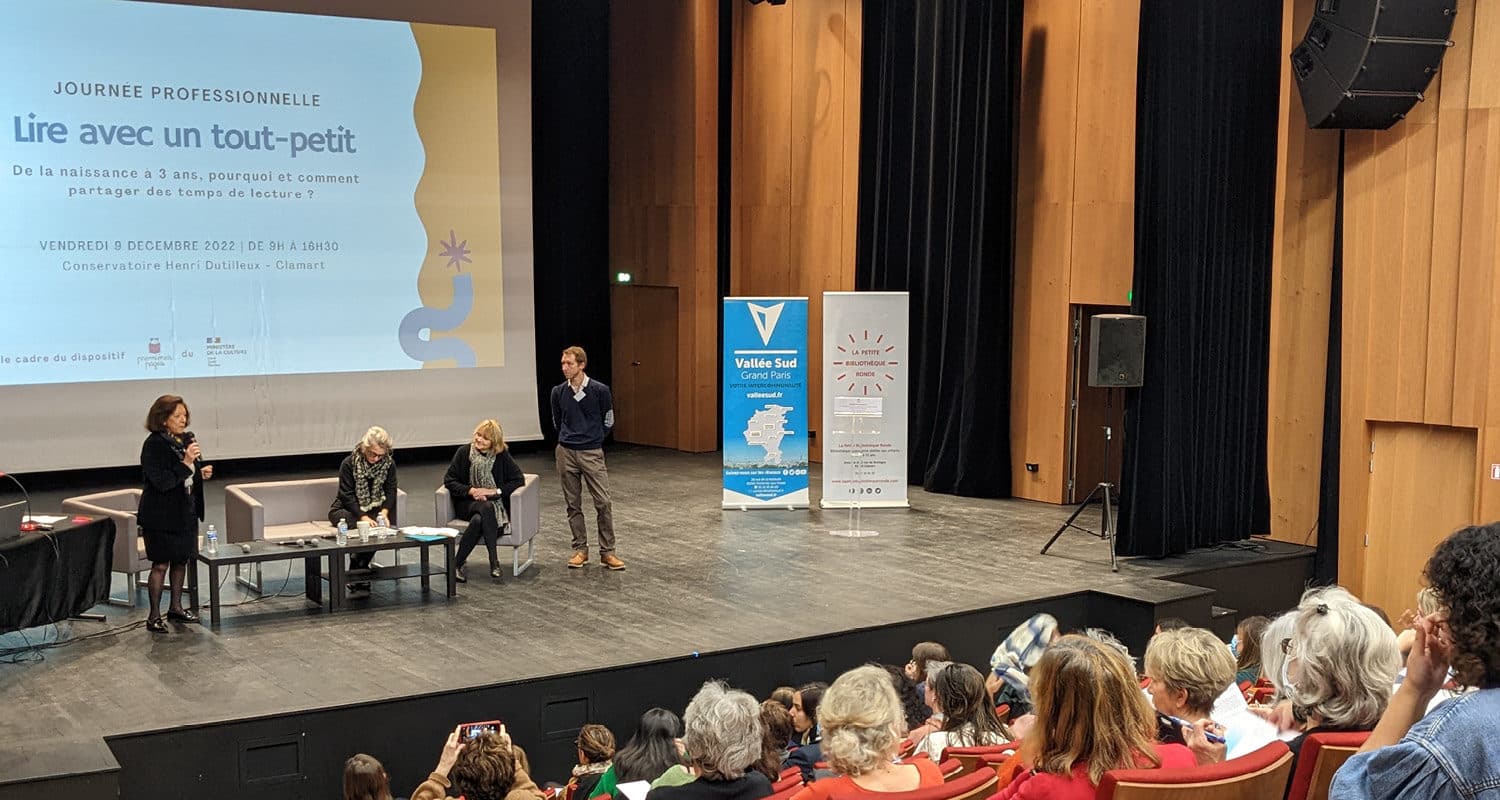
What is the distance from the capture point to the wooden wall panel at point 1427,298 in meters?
8.17

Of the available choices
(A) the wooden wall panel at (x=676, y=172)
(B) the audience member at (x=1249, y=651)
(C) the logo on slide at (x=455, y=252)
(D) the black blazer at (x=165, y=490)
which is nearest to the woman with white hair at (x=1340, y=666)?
A: (B) the audience member at (x=1249, y=651)

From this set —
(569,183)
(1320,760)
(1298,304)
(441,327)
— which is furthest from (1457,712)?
(569,183)

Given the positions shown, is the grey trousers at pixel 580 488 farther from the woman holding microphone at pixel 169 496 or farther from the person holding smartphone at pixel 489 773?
the person holding smartphone at pixel 489 773

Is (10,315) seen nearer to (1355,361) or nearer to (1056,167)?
(1056,167)

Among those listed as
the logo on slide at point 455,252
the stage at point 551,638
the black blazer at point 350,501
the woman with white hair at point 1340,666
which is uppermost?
the logo on slide at point 455,252

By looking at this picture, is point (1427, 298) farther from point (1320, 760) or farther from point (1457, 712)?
point (1457, 712)

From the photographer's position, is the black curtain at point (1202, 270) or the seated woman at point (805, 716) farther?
the black curtain at point (1202, 270)

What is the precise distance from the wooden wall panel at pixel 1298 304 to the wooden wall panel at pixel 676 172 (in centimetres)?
531

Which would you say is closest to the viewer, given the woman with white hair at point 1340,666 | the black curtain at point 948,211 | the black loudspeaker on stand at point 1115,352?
the woman with white hair at point 1340,666

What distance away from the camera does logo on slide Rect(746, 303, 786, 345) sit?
33.4ft

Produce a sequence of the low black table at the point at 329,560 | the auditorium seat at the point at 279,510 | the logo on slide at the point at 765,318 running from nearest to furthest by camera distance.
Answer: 1. the low black table at the point at 329,560
2. the auditorium seat at the point at 279,510
3. the logo on slide at the point at 765,318

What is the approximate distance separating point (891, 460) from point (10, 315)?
624 centimetres

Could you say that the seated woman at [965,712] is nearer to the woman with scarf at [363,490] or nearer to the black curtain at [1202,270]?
the woman with scarf at [363,490]

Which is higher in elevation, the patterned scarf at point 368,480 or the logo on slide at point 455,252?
the logo on slide at point 455,252
